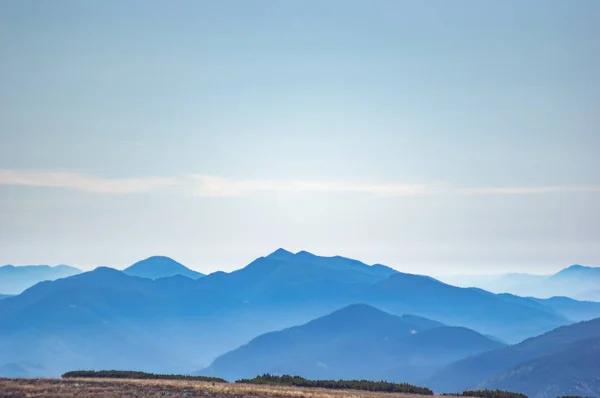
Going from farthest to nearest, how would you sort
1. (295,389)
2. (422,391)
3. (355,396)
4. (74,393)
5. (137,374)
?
1. (137,374)
2. (422,391)
3. (295,389)
4. (355,396)
5. (74,393)

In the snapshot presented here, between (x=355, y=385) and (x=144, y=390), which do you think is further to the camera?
(x=355, y=385)

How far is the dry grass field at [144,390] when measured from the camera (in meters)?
56.6

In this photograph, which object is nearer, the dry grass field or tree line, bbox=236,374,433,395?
the dry grass field

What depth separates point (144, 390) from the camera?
2333 inches

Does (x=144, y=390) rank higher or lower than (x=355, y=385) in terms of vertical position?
lower

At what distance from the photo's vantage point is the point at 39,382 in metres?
62.9

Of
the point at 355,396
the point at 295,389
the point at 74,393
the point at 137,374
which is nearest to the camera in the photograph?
the point at 74,393

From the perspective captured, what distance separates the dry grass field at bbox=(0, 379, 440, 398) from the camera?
56.6 metres

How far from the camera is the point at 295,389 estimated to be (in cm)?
6562

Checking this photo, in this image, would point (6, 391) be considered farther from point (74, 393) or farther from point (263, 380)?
point (263, 380)

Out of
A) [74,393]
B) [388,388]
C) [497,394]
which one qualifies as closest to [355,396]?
[388,388]

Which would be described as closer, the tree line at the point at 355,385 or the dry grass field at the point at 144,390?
the dry grass field at the point at 144,390

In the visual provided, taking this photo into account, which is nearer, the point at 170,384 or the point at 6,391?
the point at 6,391

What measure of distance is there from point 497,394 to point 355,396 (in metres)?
16.2
